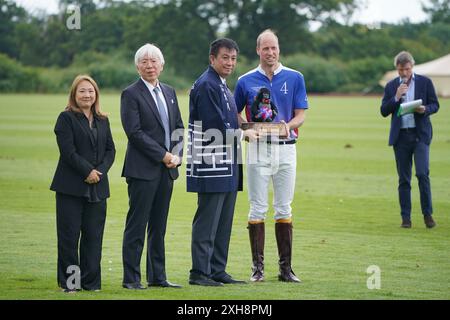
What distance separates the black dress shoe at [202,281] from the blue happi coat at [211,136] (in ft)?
2.47

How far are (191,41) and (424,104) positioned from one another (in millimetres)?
80374

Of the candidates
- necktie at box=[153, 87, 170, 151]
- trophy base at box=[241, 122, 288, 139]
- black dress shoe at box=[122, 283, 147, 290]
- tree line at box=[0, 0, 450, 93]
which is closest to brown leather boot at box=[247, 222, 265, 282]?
trophy base at box=[241, 122, 288, 139]

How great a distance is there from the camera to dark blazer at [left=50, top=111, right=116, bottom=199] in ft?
27.9

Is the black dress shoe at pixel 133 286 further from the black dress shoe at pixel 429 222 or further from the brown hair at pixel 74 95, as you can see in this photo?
the black dress shoe at pixel 429 222

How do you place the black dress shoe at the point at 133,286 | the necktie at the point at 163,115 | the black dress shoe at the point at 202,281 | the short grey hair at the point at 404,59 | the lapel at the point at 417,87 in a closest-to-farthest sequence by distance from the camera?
1. the black dress shoe at the point at 133,286
2. the necktie at the point at 163,115
3. the black dress shoe at the point at 202,281
4. the short grey hair at the point at 404,59
5. the lapel at the point at 417,87

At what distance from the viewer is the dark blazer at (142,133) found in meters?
8.56

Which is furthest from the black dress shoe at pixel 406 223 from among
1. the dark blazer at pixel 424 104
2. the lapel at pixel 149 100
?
the lapel at pixel 149 100

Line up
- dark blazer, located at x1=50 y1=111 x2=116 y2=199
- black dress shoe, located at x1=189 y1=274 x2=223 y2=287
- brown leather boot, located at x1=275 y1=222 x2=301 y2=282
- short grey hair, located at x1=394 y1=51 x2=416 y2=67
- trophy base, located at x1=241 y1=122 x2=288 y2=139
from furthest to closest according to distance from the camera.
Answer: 1. short grey hair, located at x1=394 y1=51 x2=416 y2=67
2. brown leather boot, located at x1=275 y1=222 x2=301 y2=282
3. trophy base, located at x1=241 y1=122 x2=288 y2=139
4. black dress shoe, located at x1=189 y1=274 x2=223 y2=287
5. dark blazer, located at x1=50 y1=111 x2=116 y2=199

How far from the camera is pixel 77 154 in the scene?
28.0 feet

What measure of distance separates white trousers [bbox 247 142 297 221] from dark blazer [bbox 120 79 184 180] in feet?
3.14

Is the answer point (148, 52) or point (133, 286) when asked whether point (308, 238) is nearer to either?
point (133, 286)

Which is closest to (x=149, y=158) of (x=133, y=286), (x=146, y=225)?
(x=146, y=225)

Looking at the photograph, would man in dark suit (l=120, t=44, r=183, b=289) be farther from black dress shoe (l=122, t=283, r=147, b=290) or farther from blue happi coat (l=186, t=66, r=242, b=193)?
blue happi coat (l=186, t=66, r=242, b=193)

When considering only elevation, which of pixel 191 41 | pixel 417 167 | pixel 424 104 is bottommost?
pixel 417 167
